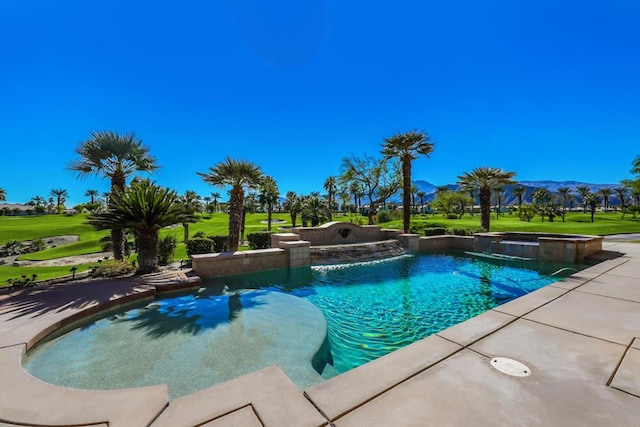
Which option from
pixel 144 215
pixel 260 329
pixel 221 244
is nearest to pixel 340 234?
pixel 221 244

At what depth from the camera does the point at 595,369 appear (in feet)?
9.25

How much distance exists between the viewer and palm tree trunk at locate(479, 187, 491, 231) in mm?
21219

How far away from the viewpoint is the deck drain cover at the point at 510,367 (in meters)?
2.75

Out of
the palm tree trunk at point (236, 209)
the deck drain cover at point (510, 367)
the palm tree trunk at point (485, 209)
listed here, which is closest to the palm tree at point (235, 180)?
the palm tree trunk at point (236, 209)

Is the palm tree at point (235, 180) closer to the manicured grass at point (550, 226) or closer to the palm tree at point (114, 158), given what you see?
the palm tree at point (114, 158)

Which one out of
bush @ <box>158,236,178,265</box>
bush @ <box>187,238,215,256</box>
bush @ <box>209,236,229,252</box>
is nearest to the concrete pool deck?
bush @ <box>187,238,215,256</box>

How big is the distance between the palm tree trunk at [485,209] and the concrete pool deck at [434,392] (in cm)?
1916

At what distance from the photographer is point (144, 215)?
380 inches

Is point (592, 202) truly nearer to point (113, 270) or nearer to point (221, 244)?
point (221, 244)

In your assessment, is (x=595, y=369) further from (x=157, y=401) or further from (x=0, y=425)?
(x=0, y=425)

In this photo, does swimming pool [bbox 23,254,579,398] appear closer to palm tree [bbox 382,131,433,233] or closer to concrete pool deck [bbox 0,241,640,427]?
concrete pool deck [bbox 0,241,640,427]

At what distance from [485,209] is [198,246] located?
21.8 meters

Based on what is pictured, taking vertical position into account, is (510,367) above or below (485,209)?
below

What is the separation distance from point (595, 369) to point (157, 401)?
4.63 m
